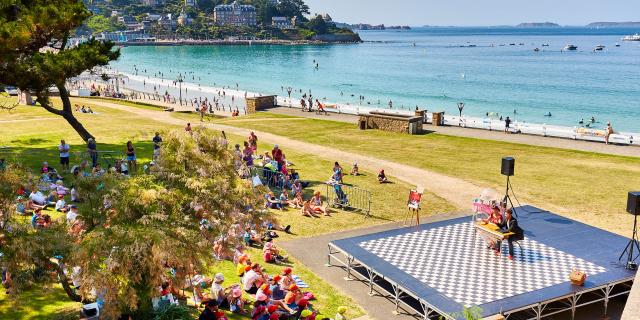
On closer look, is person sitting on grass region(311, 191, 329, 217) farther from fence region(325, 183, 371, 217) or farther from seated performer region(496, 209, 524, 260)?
seated performer region(496, 209, 524, 260)

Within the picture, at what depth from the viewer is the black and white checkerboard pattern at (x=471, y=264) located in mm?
13188

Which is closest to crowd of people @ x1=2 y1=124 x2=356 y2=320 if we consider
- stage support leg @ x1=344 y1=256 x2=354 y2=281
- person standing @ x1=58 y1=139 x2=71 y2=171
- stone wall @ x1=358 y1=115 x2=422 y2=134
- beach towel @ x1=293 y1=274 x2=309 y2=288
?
beach towel @ x1=293 y1=274 x2=309 y2=288

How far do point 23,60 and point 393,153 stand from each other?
18.7m

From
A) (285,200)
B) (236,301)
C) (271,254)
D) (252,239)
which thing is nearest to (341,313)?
(236,301)

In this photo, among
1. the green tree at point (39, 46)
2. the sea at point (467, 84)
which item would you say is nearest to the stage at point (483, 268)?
the green tree at point (39, 46)

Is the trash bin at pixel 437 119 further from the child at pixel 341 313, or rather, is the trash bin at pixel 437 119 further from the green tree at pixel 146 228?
the child at pixel 341 313

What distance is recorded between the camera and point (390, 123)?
3772 cm

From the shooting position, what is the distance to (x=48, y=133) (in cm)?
3238

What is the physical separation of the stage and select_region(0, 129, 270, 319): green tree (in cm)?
409

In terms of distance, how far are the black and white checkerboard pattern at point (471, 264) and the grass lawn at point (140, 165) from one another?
2137 mm

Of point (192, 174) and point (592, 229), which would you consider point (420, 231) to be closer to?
point (592, 229)

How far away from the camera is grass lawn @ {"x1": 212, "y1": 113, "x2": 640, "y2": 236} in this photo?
69.8 feet

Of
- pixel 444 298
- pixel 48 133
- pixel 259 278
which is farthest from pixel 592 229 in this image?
pixel 48 133

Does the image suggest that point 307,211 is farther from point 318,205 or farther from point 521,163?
point 521,163
